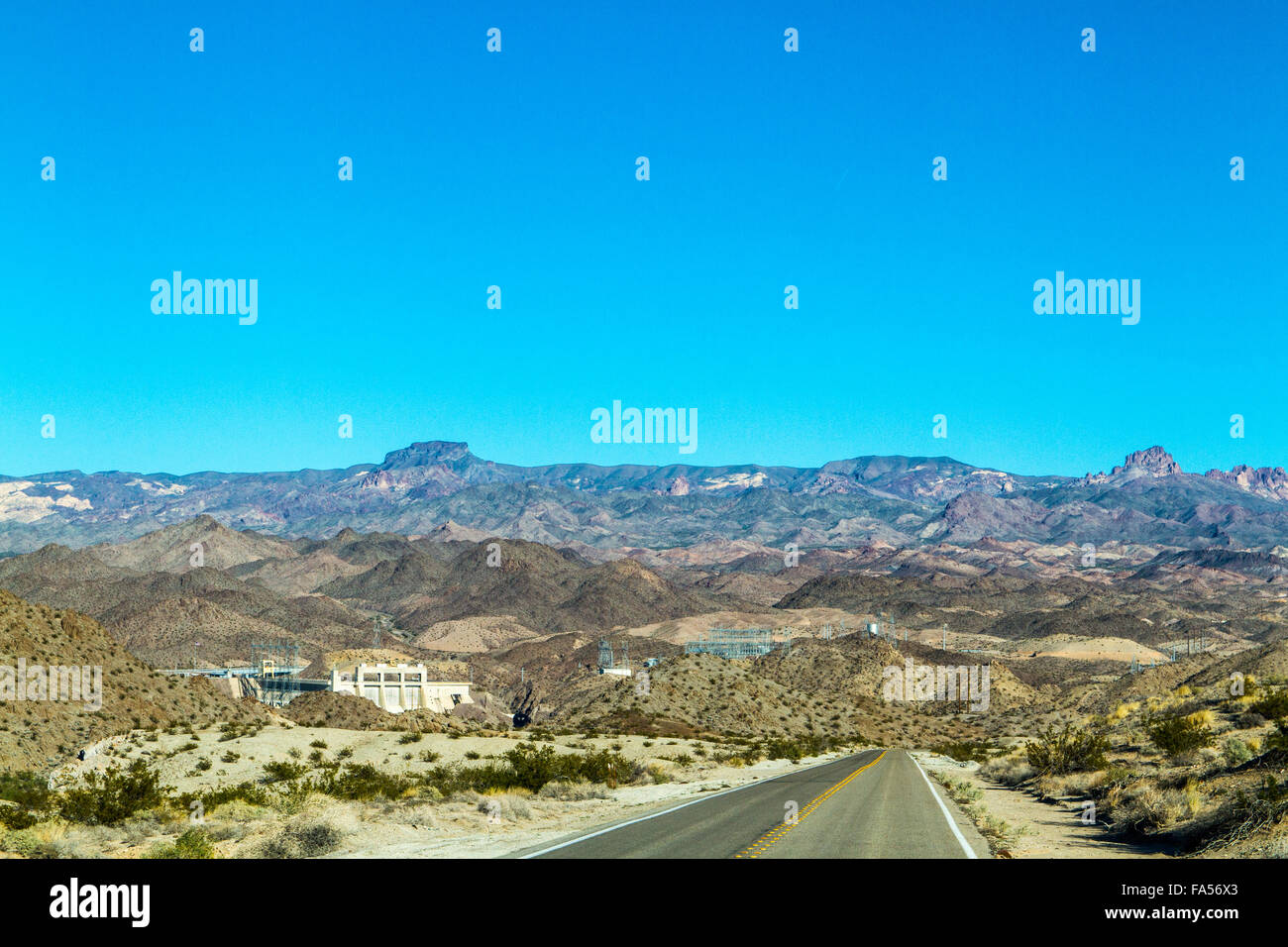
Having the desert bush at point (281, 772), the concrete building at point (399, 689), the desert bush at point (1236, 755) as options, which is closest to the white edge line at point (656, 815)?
the desert bush at point (1236, 755)

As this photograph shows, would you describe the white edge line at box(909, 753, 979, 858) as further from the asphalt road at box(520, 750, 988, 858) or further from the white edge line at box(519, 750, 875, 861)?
the white edge line at box(519, 750, 875, 861)

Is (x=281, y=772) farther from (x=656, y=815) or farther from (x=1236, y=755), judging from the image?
(x=1236, y=755)

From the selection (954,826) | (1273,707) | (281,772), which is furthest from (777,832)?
(1273,707)

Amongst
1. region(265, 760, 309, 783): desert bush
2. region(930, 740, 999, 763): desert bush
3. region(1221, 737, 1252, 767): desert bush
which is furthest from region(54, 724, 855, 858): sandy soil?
region(1221, 737, 1252, 767): desert bush
